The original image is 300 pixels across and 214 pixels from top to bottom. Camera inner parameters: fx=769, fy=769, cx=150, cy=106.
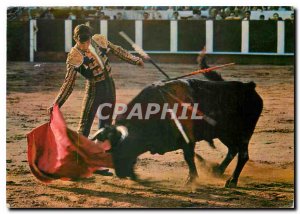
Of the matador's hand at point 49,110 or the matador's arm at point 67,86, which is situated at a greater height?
the matador's arm at point 67,86

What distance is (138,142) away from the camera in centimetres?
878

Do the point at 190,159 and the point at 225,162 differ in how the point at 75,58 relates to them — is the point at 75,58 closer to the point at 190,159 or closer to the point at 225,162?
the point at 190,159

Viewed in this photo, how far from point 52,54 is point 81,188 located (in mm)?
1613

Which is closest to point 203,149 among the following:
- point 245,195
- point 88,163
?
point 245,195

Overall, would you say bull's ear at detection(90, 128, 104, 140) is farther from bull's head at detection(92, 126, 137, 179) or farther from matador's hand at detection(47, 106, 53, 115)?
matador's hand at detection(47, 106, 53, 115)

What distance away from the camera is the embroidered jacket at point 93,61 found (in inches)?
347

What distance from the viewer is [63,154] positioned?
880 cm

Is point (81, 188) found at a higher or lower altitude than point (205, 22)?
lower

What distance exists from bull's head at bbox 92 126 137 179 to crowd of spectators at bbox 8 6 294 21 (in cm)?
133

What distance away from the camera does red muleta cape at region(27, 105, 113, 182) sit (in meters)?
8.80

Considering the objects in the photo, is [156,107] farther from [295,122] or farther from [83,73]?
[295,122]

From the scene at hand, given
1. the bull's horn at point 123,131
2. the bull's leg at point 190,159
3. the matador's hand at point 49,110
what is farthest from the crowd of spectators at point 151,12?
the bull's leg at point 190,159

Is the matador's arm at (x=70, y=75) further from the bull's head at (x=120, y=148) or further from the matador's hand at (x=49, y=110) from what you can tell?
the bull's head at (x=120, y=148)

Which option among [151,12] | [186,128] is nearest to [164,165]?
[186,128]
